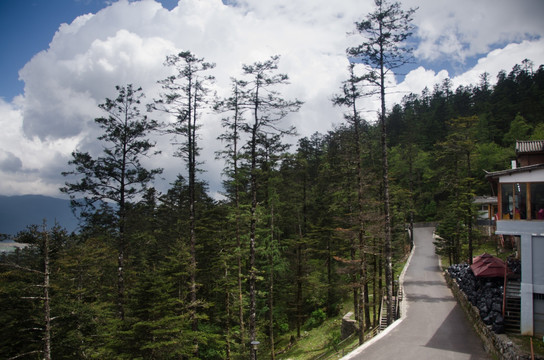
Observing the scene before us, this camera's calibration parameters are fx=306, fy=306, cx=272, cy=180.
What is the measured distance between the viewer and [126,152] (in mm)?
17000

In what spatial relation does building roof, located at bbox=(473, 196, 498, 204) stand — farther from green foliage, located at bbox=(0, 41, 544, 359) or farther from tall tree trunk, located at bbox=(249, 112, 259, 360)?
tall tree trunk, located at bbox=(249, 112, 259, 360)

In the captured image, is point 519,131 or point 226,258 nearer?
point 226,258

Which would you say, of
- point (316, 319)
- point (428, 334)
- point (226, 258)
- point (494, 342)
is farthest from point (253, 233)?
point (316, 319)

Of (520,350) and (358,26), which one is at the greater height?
(358,26)

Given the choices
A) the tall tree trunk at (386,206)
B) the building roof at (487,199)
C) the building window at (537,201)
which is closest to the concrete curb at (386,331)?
the tall tree trunk at (386,206)

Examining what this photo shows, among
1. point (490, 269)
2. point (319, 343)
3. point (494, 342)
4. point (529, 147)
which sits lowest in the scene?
point (319, 343)

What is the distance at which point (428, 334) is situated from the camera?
48.4 feet

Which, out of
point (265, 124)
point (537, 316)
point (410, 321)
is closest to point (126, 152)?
point (265, 124)

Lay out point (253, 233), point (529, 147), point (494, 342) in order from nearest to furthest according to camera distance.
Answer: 1. point (494, 342)
2. point (253, 233)
3. point (529, 147)

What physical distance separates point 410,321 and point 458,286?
7.95 m

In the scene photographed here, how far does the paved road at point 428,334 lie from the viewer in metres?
12.2

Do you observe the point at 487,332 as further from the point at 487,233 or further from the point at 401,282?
the point at 487,233

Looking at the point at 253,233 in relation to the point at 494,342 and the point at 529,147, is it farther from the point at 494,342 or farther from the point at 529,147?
the point at 529,147

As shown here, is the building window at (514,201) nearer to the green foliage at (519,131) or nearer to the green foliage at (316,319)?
the green foliage at (316,319)
